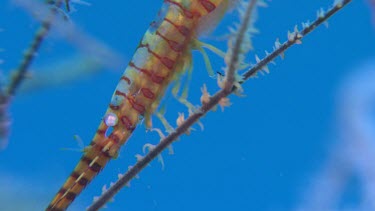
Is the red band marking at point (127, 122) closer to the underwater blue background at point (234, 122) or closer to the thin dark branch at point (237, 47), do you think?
the thin dark branch at point (237, 47)

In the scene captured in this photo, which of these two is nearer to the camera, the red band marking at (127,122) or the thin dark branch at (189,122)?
the thin dark branch at (189,122)

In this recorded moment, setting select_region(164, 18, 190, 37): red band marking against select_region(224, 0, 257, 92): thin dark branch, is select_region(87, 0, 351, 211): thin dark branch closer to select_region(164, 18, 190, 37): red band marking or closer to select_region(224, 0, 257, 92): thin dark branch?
select_region(224, 0, 257, 92): thin dark branch

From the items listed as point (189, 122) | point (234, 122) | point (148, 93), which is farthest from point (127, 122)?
point (234, 122)

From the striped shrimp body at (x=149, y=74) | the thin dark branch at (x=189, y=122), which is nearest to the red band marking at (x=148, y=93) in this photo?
the striped shrimp body at (x=149, y=74)

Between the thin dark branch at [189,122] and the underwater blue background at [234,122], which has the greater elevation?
the underwater blue background at [234,122]

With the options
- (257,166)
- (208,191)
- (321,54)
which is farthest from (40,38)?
(321,54)

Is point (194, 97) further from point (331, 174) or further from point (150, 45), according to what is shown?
point (150, 45)
